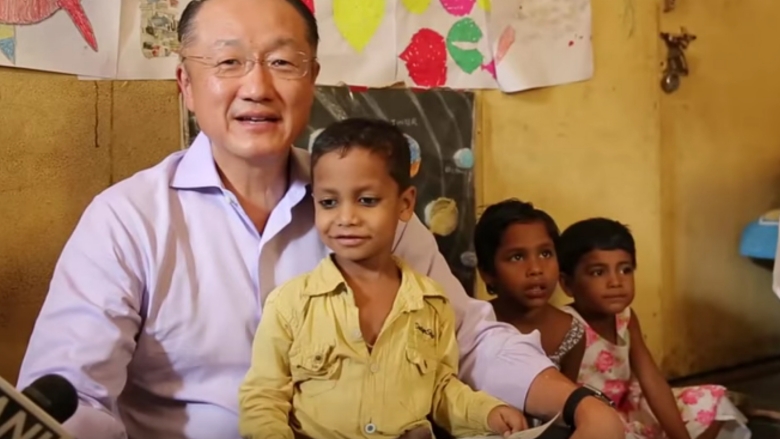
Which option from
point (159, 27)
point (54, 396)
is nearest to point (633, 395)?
point (159, 27)

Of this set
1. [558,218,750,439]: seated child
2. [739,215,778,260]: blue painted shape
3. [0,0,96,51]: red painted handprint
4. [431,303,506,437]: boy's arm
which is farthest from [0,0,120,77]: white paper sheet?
[739,215,778,260]: blue painted shape

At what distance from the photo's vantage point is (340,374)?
122 cm

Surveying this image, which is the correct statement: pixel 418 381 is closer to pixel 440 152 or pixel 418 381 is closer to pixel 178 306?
pixel 178 306

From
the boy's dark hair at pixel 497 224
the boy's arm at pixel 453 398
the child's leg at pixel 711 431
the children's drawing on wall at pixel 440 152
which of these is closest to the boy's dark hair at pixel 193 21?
the boy's arm at pixel 453 398

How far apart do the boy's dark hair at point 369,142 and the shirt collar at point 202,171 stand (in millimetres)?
98

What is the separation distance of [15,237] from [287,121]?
0.66m

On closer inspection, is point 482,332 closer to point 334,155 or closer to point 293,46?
point 334,155

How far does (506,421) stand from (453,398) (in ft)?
0.32

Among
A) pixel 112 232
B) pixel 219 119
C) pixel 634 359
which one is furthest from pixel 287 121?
pixel 634 359

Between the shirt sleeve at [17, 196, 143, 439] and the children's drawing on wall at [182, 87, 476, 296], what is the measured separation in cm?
85

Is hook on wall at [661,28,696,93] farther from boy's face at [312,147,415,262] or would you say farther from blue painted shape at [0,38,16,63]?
blue painted shape at [0,38,16,63]

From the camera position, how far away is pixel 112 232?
123 centimetres

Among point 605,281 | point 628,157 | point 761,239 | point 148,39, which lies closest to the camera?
point 148,39

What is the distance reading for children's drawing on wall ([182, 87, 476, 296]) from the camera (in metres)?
2.03
